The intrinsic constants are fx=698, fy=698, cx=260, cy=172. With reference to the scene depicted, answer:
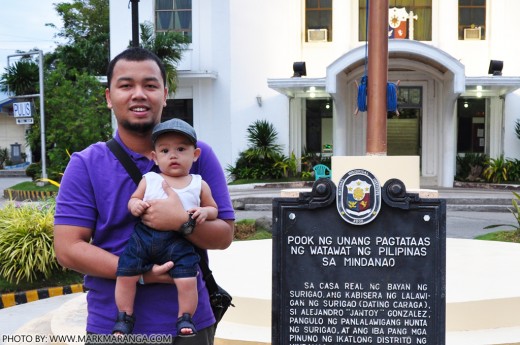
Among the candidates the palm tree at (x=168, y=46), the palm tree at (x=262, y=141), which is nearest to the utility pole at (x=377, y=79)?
the palm tree at (x=168, y=46)

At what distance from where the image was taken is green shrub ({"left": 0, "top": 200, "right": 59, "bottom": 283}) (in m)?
9.31

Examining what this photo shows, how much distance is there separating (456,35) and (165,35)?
942 centimetres

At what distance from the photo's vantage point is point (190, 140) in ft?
9.07

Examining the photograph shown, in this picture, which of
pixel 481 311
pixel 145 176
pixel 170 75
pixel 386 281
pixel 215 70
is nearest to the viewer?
pixel 145 176

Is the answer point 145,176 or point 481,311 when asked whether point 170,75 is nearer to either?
point 481,311

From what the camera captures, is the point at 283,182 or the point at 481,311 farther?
the point at 283,182

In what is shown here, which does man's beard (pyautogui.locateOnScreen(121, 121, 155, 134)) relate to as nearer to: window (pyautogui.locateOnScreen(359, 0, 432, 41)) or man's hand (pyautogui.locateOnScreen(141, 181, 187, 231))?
man's hand (pyautogui.locateOnScreen(141, 181, 187, 231))

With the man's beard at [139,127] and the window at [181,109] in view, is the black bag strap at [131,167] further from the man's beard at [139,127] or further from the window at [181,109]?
the window at [181,109]

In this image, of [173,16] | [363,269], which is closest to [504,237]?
[363,269]

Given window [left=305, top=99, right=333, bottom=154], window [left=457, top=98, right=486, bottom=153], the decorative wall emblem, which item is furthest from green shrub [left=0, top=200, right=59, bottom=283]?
window [left=457, top=98, right=486, bottom=153]

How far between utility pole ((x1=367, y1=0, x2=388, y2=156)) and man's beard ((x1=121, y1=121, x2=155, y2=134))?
9142mm

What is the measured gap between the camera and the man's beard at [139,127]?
9.32 ft

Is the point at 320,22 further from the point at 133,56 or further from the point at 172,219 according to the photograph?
the point at 172,219

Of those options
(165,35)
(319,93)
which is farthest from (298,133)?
(165,35)
